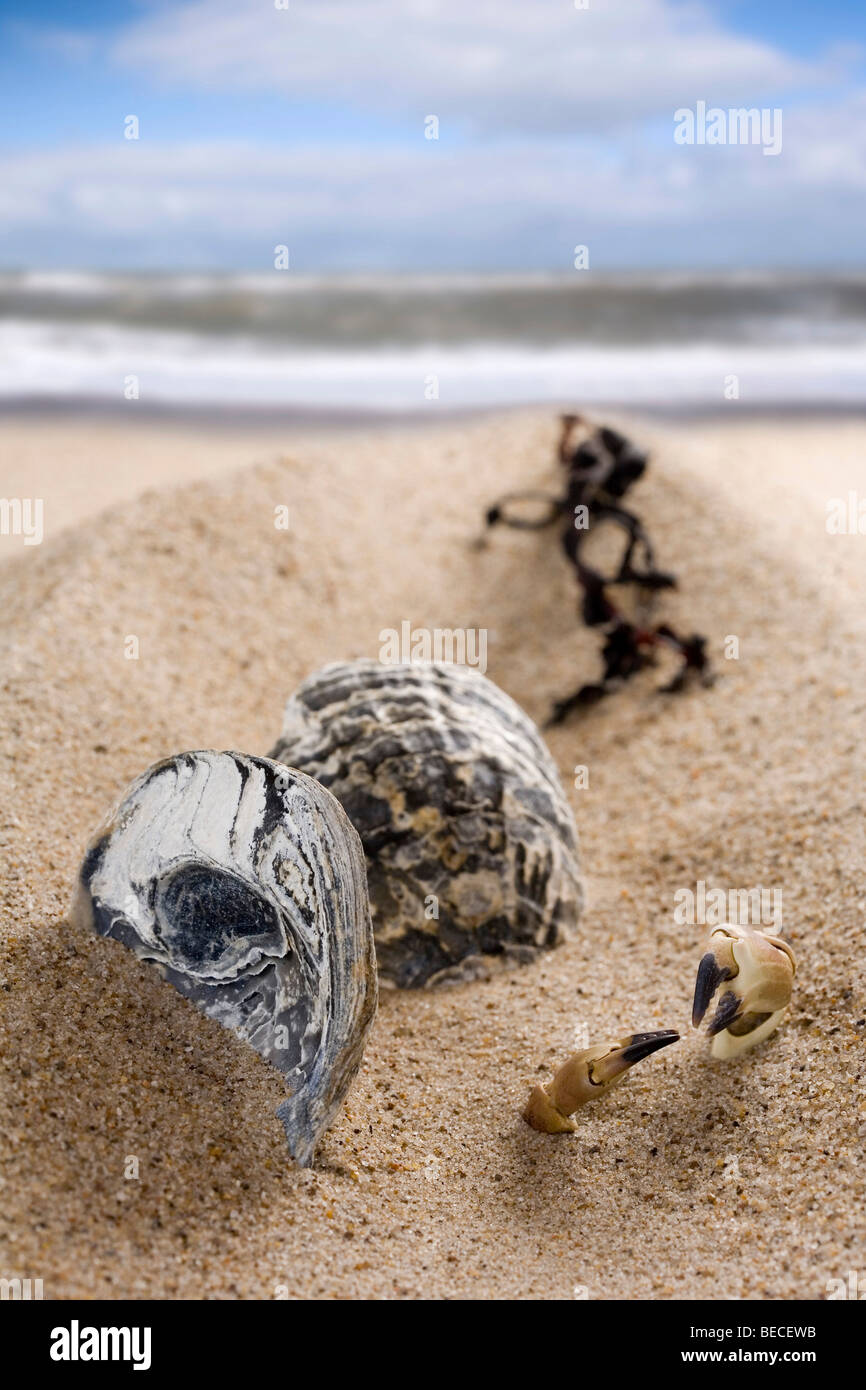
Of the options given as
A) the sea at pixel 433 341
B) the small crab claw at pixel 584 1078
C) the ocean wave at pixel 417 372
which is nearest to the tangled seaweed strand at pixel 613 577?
the small crab claw at pixel 584 1078

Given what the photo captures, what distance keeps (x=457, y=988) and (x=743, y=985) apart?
750 millimetres

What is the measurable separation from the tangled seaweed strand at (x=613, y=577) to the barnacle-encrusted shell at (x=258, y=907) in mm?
2181

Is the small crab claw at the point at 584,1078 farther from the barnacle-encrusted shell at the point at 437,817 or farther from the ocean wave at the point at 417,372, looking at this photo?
the ocean wave at the point at 417,372

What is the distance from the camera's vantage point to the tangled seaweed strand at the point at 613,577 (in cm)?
404

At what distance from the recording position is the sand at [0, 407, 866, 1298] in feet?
6.05

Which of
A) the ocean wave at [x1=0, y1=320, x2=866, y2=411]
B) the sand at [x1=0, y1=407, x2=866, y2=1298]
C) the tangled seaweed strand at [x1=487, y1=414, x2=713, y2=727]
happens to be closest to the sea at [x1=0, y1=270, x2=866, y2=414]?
the ocean wave at [x1=0, y1=320, x2=866, y2=411]

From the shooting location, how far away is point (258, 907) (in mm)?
2002

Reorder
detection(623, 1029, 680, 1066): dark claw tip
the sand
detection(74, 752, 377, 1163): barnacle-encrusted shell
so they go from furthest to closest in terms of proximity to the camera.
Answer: detection(623, 1029, 680, 1066): dark claw tip → detection(74, 752, 377, 1163): barnacle-encrusted shell → the sand

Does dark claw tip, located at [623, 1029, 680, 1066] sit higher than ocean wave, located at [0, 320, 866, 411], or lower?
lower

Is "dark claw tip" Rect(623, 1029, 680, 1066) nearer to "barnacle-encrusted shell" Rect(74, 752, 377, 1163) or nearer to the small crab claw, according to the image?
the small crab claw

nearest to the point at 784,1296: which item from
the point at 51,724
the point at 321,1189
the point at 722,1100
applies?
the point at 722,1100

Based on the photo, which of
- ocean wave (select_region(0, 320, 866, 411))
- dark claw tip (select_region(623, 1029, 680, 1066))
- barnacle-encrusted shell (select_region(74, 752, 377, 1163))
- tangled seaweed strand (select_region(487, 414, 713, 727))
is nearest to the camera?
barnacle-encrusted shell (select_region(74, 752, 377, 1163))

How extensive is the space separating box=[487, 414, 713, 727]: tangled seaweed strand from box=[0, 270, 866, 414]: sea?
3.74m

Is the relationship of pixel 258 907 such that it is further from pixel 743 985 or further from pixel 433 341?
pixel 433 341
